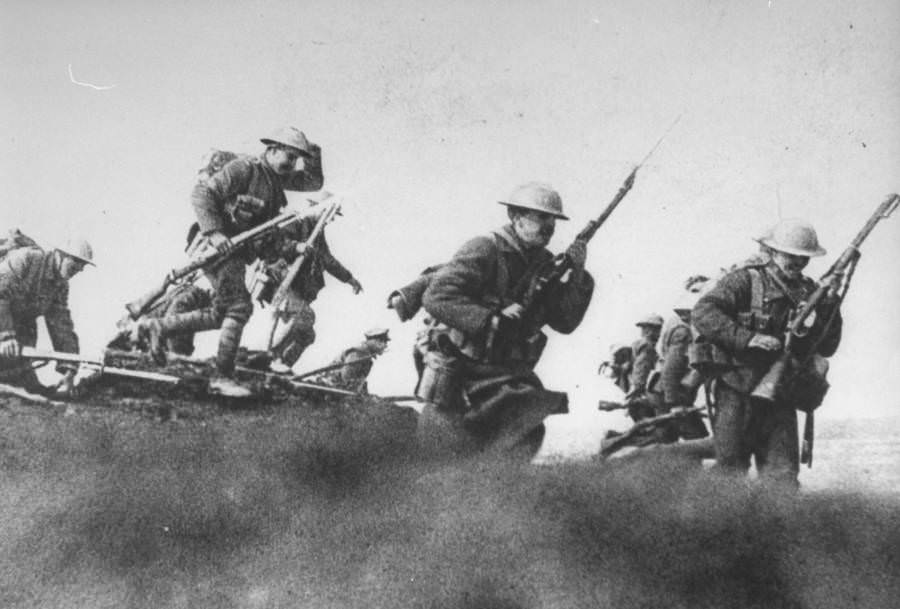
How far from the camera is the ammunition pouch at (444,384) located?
337 inches

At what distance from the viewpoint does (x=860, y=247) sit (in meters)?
8.83

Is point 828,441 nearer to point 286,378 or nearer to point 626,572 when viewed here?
point 626,572

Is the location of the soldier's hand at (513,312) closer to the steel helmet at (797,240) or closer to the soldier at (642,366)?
the steel helmet at (797,240)

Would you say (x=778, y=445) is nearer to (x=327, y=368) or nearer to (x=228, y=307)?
(x=327, y=368)

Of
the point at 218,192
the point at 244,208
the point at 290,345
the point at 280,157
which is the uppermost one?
the point at 280,157

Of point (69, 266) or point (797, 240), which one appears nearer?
point (797, 240)

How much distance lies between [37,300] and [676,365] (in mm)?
5073

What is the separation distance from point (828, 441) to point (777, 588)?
194cm

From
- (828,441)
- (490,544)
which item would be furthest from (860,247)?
(490,544)

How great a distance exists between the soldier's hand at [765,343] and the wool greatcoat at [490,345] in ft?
3.79

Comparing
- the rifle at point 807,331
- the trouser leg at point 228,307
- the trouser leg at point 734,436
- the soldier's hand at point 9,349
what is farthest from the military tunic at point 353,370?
the rifle at point 807,331

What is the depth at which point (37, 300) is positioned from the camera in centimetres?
1048

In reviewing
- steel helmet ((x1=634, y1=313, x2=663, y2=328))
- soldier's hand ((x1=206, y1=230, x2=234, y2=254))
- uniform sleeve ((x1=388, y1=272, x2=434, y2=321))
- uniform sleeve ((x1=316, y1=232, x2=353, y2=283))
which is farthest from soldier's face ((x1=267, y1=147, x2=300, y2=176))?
steel helmet ((x1=634, y1=313, x2=663, y2=328))

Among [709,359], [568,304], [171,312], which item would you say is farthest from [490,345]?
[171,312]
